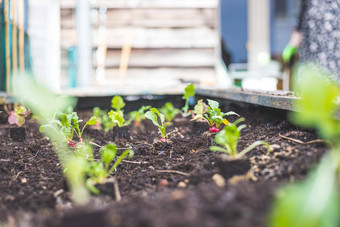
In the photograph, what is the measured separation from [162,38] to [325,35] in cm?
264

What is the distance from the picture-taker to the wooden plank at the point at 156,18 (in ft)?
14.5

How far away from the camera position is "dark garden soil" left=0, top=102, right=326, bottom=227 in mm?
673

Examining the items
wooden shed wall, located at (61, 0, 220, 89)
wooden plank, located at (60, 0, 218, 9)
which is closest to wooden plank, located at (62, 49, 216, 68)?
wooden shed wall, located at (61, 0, 220, 89)

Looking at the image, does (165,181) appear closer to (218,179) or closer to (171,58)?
(218,179)

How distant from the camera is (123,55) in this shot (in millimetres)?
4375

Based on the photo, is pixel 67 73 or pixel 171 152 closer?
pixel 171 152

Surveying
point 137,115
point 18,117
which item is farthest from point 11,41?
point 137,115

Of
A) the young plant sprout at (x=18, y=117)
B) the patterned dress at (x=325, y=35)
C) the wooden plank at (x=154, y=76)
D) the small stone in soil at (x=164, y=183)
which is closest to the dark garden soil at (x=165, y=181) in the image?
the small stone in soil at (x=164, y=183)

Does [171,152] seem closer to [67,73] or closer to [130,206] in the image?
[130,206]

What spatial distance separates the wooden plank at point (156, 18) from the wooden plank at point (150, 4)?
0.17 feet

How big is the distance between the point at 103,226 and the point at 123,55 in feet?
12.6

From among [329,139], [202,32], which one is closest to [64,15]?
[202,32]

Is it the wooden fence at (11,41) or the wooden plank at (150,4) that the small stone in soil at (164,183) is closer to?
the wooden fence at (11,41)

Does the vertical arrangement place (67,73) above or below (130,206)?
above
